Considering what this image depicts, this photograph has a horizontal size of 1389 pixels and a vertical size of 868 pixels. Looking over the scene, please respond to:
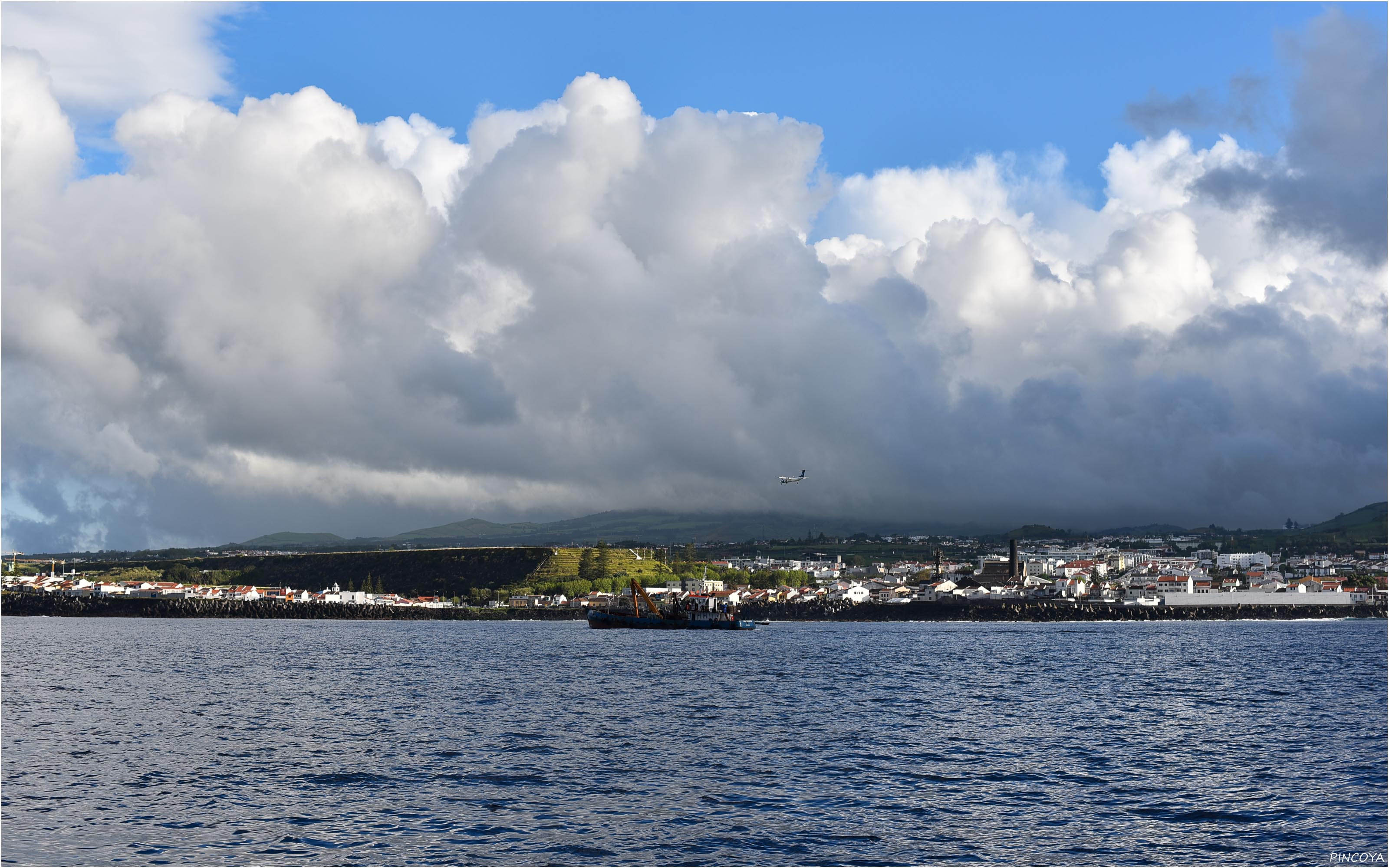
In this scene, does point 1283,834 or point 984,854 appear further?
point 1283,834

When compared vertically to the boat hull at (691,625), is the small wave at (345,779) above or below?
above

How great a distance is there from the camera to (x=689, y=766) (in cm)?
4231

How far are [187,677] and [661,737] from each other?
4749 cm

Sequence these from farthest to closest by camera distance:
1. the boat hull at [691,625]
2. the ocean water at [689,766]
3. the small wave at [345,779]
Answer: the boat hull at [691,625]
the small wave at [345,779]
the ocean water at [689,766]

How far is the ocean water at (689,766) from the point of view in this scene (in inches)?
1185

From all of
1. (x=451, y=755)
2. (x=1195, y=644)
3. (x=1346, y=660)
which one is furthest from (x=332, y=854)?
(x=1195, y=644)

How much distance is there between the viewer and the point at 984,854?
95.0 feet

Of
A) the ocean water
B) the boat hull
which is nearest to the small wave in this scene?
the ocean water

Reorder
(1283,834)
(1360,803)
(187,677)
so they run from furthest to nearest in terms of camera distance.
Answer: (187,677), (1360,803), (1283,834)

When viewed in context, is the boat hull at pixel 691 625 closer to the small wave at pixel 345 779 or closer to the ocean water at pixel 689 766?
the ocean water at pixel 689 766

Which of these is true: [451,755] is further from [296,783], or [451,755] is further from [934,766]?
[934,766]

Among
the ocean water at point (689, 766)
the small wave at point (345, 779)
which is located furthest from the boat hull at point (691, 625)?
the small wave at point (345, 779)

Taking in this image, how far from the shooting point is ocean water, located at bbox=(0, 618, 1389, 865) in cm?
3009

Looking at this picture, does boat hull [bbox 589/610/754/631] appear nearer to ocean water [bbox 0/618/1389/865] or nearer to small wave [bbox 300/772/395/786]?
ocean water [bbox 0/618/1389/865]
